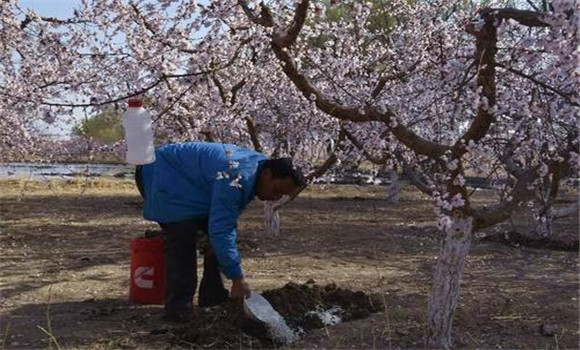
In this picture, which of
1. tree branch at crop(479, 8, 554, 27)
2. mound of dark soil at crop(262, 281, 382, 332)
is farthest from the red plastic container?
tree branch at crop(479, 8, 554, 27)

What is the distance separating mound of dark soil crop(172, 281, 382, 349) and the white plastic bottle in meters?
1.13

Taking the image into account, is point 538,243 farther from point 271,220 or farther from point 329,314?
point 329,314

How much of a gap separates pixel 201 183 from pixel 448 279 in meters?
1.76

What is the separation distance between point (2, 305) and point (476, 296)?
3883 mm

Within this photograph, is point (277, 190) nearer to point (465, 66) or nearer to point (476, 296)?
point (465, 66)

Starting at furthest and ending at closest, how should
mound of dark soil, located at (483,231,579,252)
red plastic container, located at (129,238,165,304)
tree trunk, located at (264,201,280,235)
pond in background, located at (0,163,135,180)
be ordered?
pond in background, located at (0,163,135,180), tree trunk, located at (264,201,280,235), mound of dark soil, located at (483,231,579,252), red plastic container, located at (129,238,165,304)

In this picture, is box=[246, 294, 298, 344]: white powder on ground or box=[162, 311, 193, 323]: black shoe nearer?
box=[246, 294, 298, 344]: white powder on ground

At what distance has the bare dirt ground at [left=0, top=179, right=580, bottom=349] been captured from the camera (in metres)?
4.76

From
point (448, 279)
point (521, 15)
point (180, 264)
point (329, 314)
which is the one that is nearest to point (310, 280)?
point (329, 314)

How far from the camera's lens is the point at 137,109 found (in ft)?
15.0

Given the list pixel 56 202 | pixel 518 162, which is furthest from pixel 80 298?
pixel 56 202

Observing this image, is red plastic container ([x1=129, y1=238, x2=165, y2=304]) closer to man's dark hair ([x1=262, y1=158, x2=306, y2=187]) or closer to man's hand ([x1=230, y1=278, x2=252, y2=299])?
man's hand ([x1=230, y1=278, x2=252, y2=299])

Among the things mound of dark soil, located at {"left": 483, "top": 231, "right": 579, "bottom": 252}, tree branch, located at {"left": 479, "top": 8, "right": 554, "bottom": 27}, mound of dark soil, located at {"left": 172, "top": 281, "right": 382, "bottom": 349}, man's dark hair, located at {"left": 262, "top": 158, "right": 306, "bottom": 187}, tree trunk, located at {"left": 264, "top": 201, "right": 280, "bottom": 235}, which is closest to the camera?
tree branch, located at {"left": 479, "top": 8, "right": 554, "bottom": 27}

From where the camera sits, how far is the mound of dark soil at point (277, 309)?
4.56m
